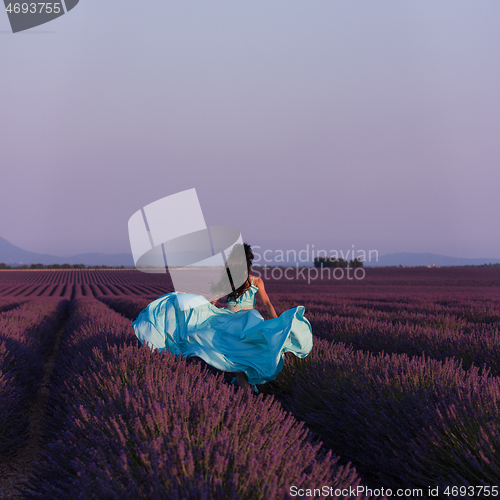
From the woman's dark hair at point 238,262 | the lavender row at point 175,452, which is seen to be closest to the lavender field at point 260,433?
the lavender row at point 175,452

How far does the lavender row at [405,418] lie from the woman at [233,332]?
327 millimetres

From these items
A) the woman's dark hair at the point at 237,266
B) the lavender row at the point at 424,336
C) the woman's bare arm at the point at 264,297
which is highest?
the woman's dark hair at the point at 237,266

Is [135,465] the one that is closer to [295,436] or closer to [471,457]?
[295,436]

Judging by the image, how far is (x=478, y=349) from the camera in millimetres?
3855

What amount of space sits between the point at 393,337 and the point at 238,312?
7.86 ft

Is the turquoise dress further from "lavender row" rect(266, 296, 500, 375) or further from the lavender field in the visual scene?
"lavender row" rect(266, 296, 500, 375)

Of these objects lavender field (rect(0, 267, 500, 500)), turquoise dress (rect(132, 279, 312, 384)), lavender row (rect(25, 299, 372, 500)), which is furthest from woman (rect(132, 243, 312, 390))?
lavender row (rect(25, 299, 372, 500))

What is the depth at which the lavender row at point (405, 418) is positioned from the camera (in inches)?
69.0

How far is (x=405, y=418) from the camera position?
84.8 inches

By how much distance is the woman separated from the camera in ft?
10.3

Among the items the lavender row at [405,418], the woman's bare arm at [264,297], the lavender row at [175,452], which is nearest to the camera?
the lavender row at [175,452]

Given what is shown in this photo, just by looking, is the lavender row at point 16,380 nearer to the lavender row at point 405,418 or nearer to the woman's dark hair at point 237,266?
the woman's dark hair at point 237,266

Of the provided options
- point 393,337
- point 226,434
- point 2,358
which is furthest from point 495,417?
point 2,358

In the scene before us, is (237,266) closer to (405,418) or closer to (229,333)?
(229,333)
